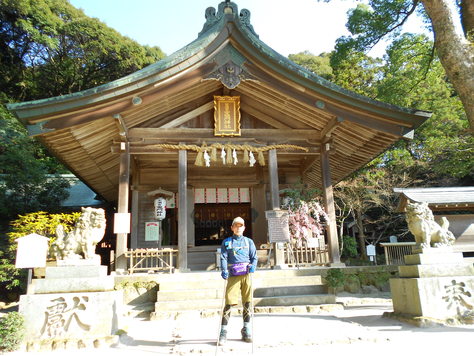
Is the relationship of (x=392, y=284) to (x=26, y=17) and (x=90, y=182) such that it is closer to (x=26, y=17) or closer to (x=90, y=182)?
(x=90, y=182)

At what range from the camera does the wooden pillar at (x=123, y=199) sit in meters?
8.46

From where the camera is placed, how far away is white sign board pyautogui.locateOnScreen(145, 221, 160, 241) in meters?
11.9

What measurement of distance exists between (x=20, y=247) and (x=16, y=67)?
26936 mm

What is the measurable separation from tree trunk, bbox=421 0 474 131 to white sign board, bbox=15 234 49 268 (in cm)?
892

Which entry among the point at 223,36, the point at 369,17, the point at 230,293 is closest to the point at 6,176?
the point at 223,36

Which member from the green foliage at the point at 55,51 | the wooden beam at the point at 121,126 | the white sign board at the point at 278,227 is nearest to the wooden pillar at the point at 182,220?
the wooden beam at the point at 121,126

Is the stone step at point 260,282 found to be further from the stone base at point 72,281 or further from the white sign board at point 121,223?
the stone base at point 72,281

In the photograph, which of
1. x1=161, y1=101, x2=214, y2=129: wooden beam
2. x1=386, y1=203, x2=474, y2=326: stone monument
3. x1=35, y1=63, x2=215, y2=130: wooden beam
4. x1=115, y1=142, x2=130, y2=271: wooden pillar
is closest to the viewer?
x1=386, y1=203, x2=474, y2=326: stone monument

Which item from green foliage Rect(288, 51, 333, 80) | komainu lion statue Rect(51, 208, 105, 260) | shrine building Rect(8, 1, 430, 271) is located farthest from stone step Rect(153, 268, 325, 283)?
green foliage Rect(288, 51, 333, 80)

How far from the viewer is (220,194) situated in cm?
1296

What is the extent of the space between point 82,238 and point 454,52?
8470 mm

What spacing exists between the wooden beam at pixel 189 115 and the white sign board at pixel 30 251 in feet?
16.4

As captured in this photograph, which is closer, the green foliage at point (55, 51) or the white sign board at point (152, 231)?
the white sign board at point (152, 231)

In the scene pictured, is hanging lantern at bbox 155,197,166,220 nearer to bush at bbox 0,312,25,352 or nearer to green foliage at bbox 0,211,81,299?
green foliage at bbox 0,211,81,299
